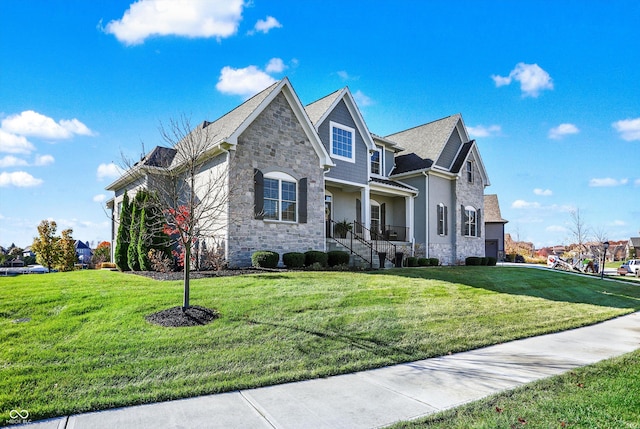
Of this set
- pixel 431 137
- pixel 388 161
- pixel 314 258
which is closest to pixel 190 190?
pixel 314 258

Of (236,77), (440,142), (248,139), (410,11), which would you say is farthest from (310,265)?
(440,142)

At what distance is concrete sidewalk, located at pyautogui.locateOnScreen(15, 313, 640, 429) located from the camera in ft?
12.7

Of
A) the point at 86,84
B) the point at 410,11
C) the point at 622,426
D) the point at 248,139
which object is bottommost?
the point at 622,426

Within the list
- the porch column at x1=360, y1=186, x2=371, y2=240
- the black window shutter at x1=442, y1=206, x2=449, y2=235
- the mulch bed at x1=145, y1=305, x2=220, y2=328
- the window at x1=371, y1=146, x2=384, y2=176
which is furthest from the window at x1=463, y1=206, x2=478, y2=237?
the mulch bed at x1=145, y1=305, x2=220, y2=328

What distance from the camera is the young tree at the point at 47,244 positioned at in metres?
24.0

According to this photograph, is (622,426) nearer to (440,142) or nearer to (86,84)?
(86,84)

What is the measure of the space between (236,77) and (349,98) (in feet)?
22.0


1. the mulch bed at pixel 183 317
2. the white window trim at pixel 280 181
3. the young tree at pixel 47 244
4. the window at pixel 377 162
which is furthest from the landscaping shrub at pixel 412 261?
the young tree at pixel 47 244

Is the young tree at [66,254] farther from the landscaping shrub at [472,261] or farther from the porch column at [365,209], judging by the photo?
the landscaping shrub at [472,261]

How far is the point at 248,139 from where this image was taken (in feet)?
45.5

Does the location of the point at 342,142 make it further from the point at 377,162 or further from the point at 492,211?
the point at 492,211

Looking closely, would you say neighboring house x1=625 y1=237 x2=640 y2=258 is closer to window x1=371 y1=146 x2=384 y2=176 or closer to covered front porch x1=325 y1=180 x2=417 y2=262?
covered front porch x1=325 y1=180 x2=417 y2=262

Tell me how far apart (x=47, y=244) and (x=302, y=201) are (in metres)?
18.6

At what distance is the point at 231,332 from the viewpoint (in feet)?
21.2
